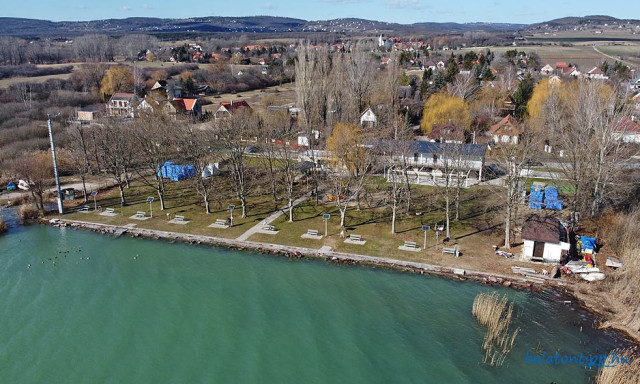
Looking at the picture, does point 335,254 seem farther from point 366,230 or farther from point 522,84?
point 522,84

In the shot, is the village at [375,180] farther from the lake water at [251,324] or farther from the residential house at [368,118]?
the lake water at [251,324]

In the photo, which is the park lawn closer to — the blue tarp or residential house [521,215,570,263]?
residential house [521,215,570,263]

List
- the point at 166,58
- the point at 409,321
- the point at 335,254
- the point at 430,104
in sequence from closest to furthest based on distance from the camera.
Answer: the point at 409,321 < the point at 335,254 < the point at 430,104 < the point at 166,58

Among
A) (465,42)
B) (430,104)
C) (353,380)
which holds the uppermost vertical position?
(465,42)

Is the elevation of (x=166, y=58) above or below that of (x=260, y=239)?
above

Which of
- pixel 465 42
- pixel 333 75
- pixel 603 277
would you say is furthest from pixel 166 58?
pixel 603 277

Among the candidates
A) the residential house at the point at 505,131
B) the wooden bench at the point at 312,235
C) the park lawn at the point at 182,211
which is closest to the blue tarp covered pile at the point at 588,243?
the wooden bench at the point at 312,235
